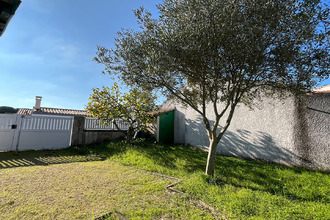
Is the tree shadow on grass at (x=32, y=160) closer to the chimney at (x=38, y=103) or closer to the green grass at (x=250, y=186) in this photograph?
the green grass at (x=250, y=186)

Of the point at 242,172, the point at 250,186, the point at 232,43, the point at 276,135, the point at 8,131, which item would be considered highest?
the point at 232,43

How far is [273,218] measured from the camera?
306 centimetres

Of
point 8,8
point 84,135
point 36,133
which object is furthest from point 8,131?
point 8,8

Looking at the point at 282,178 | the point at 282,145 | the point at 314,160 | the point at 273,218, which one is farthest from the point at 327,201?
the point at 282,145

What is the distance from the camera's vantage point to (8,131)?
8.45m

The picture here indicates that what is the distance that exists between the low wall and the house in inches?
244

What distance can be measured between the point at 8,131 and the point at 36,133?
1.15m

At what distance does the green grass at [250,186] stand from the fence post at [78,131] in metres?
3.77

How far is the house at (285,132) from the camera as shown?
241 inches

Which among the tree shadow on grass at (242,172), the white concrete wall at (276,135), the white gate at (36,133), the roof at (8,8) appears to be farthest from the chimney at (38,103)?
the roof at (8,8)

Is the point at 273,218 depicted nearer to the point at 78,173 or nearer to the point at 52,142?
the point at 78,173

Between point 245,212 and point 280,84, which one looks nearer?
point 245,212

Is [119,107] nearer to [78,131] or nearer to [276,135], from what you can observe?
[78,131]

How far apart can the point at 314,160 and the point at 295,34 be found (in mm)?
4678
